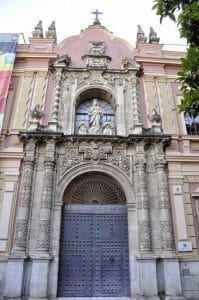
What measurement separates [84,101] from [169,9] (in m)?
7.13

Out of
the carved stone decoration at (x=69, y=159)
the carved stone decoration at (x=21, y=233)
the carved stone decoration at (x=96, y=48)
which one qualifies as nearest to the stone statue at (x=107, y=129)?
the carved stone decoration at (x=69, y=159)

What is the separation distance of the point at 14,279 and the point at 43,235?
4.79ft

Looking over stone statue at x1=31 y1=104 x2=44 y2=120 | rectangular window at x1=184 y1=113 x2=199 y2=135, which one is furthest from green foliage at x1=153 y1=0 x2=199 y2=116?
stone statue at x1=31 y1=104 x2=44 y2=120

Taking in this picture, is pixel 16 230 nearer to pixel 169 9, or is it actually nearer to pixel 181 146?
pixel 181 146

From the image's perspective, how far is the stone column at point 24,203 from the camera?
28.1 feet

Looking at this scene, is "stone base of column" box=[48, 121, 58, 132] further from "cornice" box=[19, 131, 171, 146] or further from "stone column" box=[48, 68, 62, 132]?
"cornice" box=[19, 131, 171, 146]

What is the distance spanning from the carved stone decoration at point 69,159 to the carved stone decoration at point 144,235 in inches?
125

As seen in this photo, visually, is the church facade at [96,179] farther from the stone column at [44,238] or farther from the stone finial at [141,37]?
the stone finial at [141,37]

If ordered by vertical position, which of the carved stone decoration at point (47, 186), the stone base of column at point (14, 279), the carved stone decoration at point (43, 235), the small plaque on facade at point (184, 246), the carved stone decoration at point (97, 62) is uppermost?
the carved stone decoration at point (97, 62)

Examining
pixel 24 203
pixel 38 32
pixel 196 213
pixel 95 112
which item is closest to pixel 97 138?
pixel 95 112

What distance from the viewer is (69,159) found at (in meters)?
10.1

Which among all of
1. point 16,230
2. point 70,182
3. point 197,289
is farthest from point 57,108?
point 197,289

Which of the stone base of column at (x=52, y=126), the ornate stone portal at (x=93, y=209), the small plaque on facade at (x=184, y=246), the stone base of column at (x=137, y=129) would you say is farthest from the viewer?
the stone base of column at (x=137, y=129)

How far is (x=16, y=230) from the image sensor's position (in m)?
8.79
